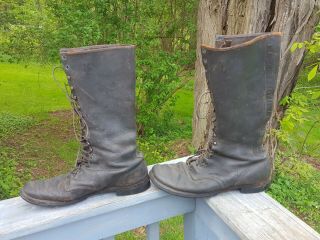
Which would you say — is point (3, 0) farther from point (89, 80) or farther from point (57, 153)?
point (89, 80)

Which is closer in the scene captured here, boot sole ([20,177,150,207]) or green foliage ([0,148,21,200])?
boot sole ([20,177,150,207])

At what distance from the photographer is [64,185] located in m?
1.12

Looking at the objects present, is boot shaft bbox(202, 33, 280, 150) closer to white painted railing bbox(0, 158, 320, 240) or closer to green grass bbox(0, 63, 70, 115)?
white painted railing bbox(0, 158, 320, 240)

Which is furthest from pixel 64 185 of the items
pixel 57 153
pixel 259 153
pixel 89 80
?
pixel 57 153

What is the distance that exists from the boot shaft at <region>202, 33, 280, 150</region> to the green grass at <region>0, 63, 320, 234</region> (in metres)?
1.72

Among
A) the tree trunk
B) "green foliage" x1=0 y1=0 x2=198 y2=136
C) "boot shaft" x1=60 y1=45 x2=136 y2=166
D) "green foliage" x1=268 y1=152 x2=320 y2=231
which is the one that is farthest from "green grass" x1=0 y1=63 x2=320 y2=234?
"boot shaft" x1=60 y1=45 x2=136 y2=166

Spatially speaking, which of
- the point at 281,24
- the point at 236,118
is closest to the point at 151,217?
the point at 236,118

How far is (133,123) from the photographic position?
3.81 feet

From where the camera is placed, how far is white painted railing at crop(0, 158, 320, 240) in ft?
3.20

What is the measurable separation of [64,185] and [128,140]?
24 cm

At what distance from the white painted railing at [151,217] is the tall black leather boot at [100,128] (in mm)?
42

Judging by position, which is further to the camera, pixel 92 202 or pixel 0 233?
pixel 92 202

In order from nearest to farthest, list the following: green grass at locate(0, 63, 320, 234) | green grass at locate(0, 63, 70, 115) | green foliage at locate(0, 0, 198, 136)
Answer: green grass at locate(0, 63, 320, 234), green foliage at locate(0, 0, 198, 136), green grass at locate(0, 63, 70, 115)

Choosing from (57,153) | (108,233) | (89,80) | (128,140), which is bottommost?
(57,153)
